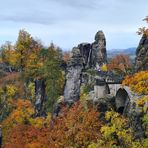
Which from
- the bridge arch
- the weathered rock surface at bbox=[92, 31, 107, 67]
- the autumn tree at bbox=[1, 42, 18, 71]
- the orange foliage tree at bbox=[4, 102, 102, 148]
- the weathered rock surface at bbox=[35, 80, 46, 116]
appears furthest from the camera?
the autumn tree at bbox=[1, 42, 18, 71]

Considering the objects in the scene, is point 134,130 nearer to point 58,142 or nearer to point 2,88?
point 58,142

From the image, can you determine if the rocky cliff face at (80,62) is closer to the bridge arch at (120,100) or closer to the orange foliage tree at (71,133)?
the orange foliage tree at (71,133)

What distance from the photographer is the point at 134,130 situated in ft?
132

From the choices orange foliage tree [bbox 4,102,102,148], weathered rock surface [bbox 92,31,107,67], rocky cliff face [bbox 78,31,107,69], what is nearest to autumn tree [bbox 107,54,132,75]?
weathered rock surface [bbox 92,31,107,67]

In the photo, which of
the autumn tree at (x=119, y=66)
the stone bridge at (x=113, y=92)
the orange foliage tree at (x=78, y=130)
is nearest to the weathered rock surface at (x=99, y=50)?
the autumn tree at (x=119, y=66)

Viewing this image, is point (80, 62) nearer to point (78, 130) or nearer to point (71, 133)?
point (78, 130)

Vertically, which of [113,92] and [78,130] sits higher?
[113,92]

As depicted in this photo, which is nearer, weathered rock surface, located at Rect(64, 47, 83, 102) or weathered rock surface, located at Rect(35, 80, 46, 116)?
weathered rock surface, located at Rect(64, 47, 83, 102)

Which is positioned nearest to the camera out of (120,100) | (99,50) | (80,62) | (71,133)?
(71,133)

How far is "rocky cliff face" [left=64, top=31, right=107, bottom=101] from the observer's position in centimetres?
8365

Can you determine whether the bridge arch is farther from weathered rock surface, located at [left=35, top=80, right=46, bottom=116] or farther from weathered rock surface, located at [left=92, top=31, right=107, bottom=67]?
weathered rock surface, located at [left=92, top=31, right=107, bottom=67]

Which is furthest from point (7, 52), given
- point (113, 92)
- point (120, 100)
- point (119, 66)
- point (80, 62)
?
point (120, 100)

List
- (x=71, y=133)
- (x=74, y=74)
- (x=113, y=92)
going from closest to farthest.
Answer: (x=71, y=133)
(x=113, y=92)
(x=74, y=74)

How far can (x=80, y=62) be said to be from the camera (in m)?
87.8
